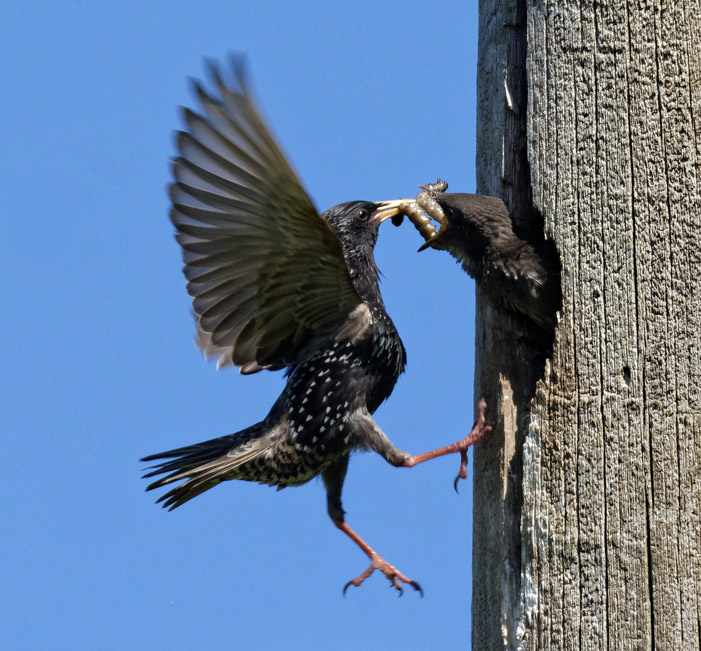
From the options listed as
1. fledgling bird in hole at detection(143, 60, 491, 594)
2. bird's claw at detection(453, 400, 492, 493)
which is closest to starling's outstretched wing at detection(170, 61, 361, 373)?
fledgling bird in hole at detection(143, 60, 491, 594)

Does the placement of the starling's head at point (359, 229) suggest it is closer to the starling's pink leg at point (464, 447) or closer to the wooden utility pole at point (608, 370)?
the starling's pink leg at point (464, 447)

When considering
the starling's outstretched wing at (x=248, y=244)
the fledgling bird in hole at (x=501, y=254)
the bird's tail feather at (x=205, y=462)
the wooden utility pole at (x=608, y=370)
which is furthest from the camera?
the bird's tail feather at (x=205, y=462)

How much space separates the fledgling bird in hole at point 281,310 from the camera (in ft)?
8.89

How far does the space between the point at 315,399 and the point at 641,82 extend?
5.01ft

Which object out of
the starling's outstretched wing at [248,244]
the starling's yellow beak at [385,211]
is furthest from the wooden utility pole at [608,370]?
the starling's yellow beak at [385,211]

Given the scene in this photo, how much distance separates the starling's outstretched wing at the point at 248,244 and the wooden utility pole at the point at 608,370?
0.73m

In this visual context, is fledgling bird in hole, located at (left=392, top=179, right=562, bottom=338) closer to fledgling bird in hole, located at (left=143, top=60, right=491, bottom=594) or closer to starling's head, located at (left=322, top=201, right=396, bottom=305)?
fledgling bird in hole, located at (left=143, top=60, right=491, bottom=594)

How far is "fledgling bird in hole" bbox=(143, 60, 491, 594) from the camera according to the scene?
2711 millimetres

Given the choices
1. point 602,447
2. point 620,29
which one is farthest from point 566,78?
point 602,447

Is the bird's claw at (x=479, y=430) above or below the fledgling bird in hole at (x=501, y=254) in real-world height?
below

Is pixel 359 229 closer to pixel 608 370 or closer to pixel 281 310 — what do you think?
pixel 281 310

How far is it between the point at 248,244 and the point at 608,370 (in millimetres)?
1228

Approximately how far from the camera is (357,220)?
347 cm

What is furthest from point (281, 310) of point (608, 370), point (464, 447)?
point (608, 370)
